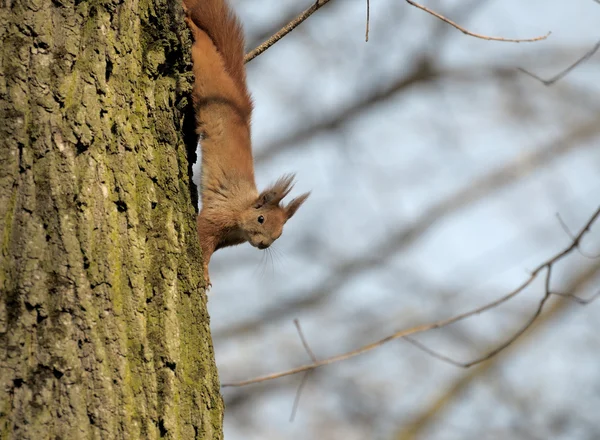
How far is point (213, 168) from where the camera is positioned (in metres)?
3.21

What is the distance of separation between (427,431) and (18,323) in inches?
271

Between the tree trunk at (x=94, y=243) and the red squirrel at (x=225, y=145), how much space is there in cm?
90

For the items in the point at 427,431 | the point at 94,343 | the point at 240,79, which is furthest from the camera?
the point at 427,431

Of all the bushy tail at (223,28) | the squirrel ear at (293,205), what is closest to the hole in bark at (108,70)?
the bushy tail at (223,28)

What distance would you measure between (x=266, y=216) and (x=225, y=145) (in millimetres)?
540

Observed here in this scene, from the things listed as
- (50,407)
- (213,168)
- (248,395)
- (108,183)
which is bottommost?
(50,407)

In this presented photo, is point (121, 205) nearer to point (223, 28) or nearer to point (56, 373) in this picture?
point (56, 373)

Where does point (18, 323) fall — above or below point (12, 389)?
above

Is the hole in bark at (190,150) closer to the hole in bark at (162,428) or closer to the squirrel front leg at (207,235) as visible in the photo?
the hole in bark at (162,428)

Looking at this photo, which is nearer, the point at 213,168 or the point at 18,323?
the point at 18,323

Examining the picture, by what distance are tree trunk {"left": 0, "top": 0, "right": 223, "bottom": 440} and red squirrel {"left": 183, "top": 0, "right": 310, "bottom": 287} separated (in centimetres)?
90

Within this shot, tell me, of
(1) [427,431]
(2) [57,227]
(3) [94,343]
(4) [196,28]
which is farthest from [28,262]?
(1) [427,431]

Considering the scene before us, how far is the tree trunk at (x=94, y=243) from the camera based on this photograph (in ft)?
4.78

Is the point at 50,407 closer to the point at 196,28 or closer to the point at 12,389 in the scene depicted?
the point at 12,389
